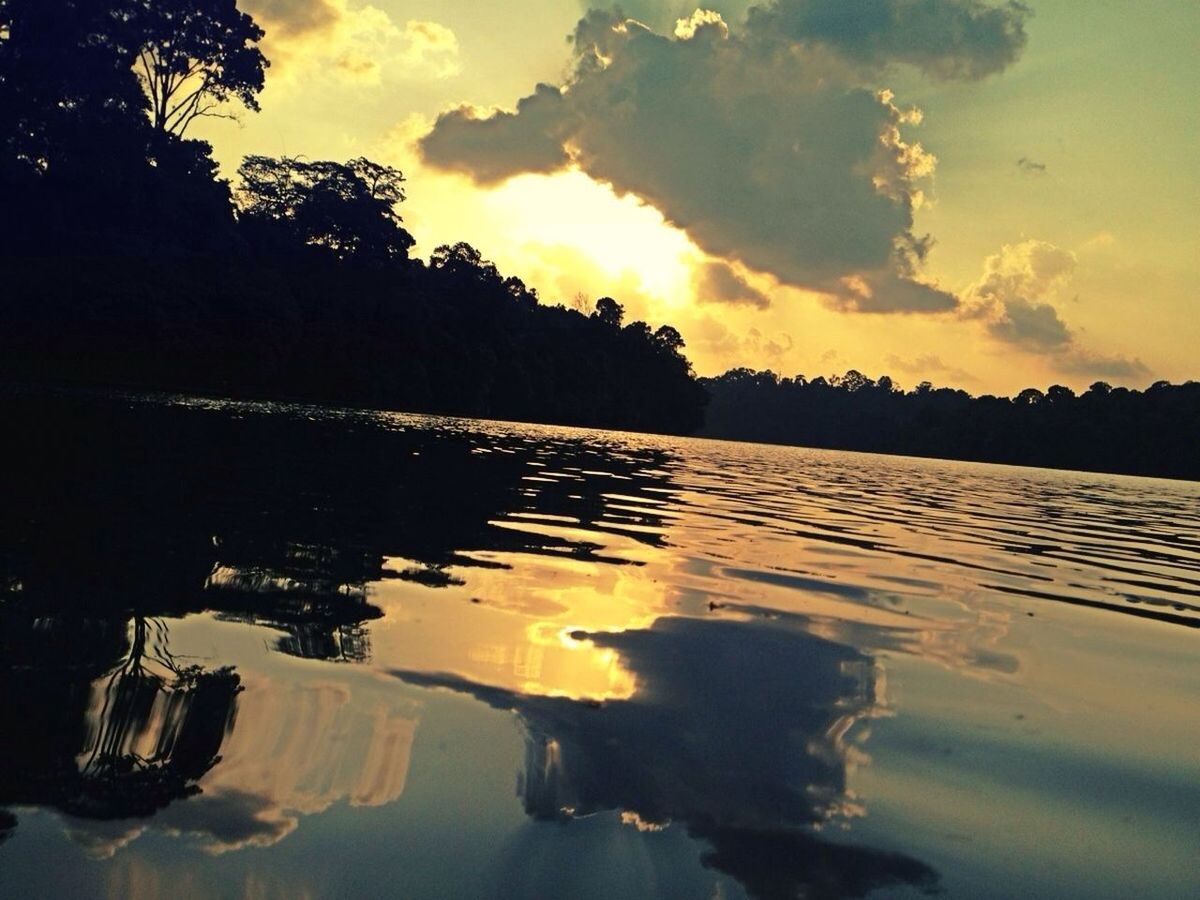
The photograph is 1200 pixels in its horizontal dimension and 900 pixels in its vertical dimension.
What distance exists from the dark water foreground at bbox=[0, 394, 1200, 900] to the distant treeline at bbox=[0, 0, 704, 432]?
52012mm

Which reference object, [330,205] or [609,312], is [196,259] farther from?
[609,312]

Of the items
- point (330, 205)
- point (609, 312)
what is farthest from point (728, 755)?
point (609, 312)

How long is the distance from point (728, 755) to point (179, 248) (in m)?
87.0

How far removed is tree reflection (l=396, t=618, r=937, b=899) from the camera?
3.61 meters

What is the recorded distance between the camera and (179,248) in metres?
79.4

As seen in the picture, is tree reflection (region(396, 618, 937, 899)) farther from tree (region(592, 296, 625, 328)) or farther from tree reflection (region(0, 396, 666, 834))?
tree (region(592, 296, 625, 328))

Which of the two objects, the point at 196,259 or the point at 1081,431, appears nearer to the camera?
the point at 196,259

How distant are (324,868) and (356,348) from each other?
98.5 meters

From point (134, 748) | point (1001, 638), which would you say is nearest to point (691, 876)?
point (134, 748)

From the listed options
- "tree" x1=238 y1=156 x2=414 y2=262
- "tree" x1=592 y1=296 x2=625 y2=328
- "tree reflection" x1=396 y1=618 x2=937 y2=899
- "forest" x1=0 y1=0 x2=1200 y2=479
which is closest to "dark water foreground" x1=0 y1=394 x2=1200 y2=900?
"tree reflection" x1=396 y1=618 x2=937 y2=899

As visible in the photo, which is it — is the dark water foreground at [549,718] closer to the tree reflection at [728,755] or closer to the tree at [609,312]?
the tree reflection at [728,755]

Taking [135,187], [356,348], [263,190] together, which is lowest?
[356,348]

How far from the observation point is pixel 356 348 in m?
97.1

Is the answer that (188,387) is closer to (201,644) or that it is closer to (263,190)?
(263,190)
